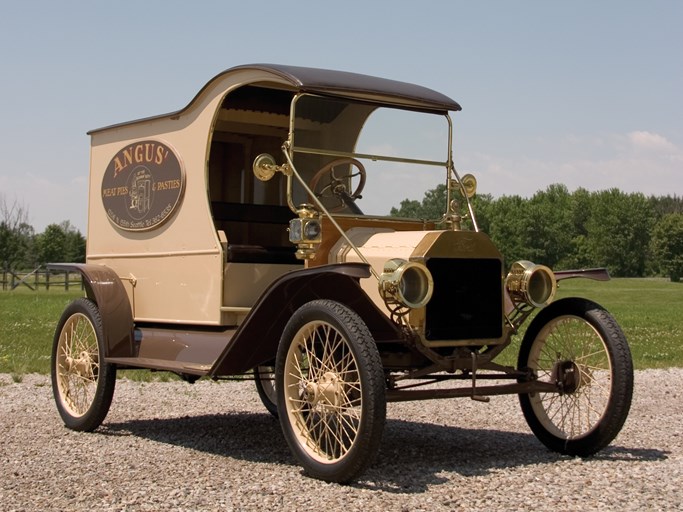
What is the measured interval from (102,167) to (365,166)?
8.84 ft

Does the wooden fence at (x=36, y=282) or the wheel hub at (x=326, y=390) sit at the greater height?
the wheel hub at (x=326, y=390)

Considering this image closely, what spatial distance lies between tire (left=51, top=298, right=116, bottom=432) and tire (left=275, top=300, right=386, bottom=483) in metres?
2.36

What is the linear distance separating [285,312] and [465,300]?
126cm

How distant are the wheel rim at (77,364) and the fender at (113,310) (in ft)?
0.82

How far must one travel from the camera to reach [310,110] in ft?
24.4

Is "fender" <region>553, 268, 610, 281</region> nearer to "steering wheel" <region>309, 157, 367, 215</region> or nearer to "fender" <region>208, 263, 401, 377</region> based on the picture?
"fender" <region>208, 263, 401, 377</region>

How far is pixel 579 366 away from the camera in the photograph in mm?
6992

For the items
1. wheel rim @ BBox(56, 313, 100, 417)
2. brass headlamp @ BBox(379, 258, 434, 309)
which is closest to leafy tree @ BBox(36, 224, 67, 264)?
wheel rim @ BBox(56, 313, 100, 417)

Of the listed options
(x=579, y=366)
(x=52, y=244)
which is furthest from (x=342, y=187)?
(x=52, y=244)

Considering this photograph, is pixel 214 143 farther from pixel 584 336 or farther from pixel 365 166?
pixel 584 336

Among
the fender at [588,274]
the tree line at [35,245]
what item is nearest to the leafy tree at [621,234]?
the tree line at [35,245]

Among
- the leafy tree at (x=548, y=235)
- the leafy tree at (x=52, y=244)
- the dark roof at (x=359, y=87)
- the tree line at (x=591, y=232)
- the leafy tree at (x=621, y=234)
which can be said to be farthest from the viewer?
the leafy tree at (x=621, y=234)

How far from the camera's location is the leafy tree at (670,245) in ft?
316

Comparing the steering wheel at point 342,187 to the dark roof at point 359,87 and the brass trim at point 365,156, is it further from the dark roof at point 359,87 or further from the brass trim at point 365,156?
the dark roof at point 359,87
